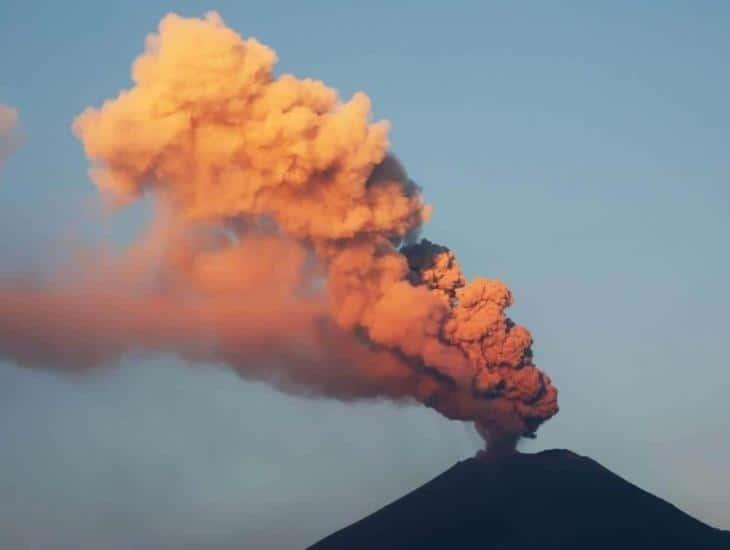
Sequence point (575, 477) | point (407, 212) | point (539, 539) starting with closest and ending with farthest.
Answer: point (407, 212)
point (539, 539)
point (575, 477)

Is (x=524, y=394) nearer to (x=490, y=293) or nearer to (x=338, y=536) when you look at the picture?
(x=490, y=293)

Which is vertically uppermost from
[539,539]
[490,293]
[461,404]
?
[490,293]

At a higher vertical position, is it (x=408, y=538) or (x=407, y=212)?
(x=407, y=212)

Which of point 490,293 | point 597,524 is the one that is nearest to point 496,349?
point 490,293

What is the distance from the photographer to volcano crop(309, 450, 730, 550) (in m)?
63.4

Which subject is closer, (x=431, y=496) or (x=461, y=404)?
(x=461, y=404)

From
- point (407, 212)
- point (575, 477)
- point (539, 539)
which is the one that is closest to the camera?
point (407, 212)

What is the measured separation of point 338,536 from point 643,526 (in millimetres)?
13779

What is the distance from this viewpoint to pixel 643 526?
65000mm

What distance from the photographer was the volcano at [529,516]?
6341 cm

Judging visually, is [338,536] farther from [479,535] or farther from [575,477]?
[575,477]

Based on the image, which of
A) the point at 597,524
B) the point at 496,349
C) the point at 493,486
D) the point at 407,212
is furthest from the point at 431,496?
the point at 407,212

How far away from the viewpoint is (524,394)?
58.6 metres

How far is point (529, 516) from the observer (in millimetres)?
64812
